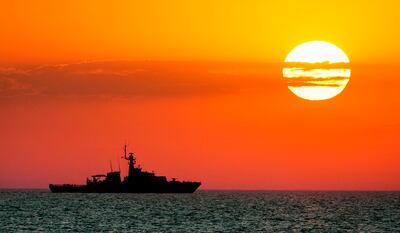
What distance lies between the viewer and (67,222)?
408 feet

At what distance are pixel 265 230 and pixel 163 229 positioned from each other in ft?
43.9

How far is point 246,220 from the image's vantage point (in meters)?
136

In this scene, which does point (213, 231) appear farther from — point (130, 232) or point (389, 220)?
point (389, 220)

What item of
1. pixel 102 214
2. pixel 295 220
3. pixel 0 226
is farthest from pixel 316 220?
pixel 0 226

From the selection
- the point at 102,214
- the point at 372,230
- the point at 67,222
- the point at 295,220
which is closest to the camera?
the point at 372,230

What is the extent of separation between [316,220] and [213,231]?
30038 mm

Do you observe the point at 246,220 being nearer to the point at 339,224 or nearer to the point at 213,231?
the point at 339,224

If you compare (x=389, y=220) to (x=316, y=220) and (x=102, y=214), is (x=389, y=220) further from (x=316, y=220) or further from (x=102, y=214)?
(x=102, y=214)

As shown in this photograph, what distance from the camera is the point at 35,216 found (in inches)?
5487

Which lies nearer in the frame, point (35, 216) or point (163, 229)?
point (163, 229)

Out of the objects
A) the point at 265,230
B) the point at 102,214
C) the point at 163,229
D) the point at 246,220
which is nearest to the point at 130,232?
the point at 163,229

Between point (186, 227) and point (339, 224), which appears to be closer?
point (186, 227)

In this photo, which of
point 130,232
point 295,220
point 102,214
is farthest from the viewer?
point 102,214

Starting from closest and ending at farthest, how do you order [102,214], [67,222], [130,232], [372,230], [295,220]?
[130,232] < [372,230] < [67,222] < [295,220] < [102,214]
